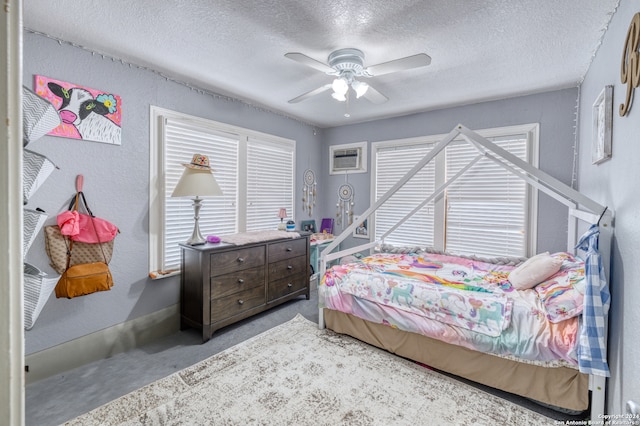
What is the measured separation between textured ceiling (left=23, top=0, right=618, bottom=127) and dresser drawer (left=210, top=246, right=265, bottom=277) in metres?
1.70

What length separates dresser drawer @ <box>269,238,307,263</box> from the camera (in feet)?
11.2

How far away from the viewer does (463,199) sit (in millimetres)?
3691

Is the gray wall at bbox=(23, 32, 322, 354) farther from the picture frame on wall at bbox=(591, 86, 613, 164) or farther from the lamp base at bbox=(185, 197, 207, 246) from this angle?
the picture frame on wall at bbox=(591, 86, 613, 164)

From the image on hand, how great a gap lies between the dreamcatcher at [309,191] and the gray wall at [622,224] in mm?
3367

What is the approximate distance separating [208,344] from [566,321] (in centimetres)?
271

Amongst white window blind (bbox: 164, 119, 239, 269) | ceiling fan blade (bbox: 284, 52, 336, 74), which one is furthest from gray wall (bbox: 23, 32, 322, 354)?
ceiling fan blade (bbox: 284, 52, 336, 74)

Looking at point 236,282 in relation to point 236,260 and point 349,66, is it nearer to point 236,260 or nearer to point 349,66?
point 236,260

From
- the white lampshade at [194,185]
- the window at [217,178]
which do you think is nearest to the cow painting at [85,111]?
the window at [217,178]

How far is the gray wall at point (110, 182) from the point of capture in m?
2.20

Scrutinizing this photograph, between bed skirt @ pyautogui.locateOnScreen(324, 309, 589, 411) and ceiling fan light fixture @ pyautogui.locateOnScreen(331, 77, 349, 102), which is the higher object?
ceiling fan light fixture @ pyautogui.locateOnScreen(331, 77, 349, 102)

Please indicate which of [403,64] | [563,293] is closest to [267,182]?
[403,64]

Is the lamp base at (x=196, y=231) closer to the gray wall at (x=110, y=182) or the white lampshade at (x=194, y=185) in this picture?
the white lampshade at (x=194, y=185)

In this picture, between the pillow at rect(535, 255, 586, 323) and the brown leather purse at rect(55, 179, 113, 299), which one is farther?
the brown leather purse at rect(55, 179, 113, 299)

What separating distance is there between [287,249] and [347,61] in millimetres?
2134
